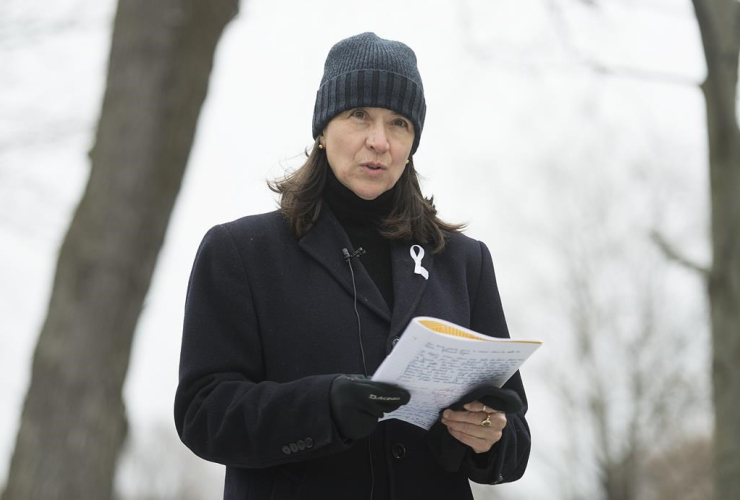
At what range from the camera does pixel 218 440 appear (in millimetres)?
2166

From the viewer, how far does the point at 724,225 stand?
683 cm

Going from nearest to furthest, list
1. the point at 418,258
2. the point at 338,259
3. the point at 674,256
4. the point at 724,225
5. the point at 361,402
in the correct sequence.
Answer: the point at 361,402
the point at 338,259
the point at 418,258
the point at 724,225
the point at 674,256

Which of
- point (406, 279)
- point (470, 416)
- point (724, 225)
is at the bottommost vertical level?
point (470, 416)

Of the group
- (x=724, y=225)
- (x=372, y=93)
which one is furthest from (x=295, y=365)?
(x=724, y=225)

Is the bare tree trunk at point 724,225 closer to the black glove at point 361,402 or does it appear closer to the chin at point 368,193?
the chin at point 368,193

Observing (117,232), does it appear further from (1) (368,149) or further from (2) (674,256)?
(2) (674,256)

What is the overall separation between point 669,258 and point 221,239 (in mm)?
5800

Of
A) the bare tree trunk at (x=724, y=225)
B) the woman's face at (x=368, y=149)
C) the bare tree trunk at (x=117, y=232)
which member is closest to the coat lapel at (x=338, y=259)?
the woman's face at (x=368, y=149)

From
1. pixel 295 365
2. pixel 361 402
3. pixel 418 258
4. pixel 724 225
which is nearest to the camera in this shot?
pixel 361 402

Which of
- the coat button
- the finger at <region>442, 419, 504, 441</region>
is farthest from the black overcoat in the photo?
the finger at <region>442, 419, 504, 441</region>

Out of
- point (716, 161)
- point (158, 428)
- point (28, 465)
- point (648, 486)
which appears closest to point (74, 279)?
point (28, 465)

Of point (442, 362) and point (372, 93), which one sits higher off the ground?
point (372, 93)

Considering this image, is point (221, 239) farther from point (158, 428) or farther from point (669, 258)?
point (158, 428)

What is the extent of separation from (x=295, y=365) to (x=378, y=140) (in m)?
0.61
